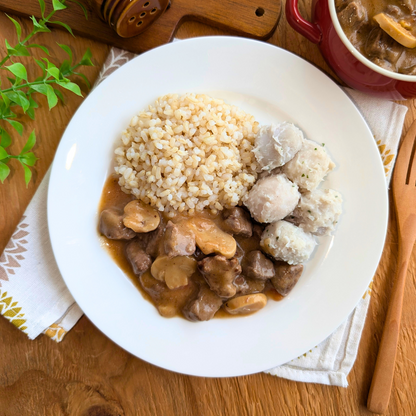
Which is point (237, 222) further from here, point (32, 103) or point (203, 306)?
point (32, 103)

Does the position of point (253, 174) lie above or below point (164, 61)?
below

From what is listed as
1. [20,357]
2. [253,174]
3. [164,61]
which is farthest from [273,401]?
[164,61]

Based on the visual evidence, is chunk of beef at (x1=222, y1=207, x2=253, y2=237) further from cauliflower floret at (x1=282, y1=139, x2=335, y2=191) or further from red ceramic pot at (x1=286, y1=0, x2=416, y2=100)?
red ceramic pot at (x1=286, y1=0, x2=416, y2=100)

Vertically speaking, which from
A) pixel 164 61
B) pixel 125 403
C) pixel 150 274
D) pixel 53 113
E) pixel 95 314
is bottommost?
pixel 125 403

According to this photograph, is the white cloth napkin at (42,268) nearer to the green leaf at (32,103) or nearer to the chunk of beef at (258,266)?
the green leaf at (32,103)

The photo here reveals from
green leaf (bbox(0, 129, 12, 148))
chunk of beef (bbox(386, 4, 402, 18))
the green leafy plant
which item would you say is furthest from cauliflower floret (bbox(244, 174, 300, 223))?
green leaf (bbox(0, 129, 12, 148))

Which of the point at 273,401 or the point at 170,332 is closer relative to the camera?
the point at 170,332

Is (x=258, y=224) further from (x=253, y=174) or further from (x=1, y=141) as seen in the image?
(x=1, y=141)

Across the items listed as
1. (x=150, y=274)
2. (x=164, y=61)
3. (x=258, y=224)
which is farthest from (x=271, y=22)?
(x=150, y=274)
